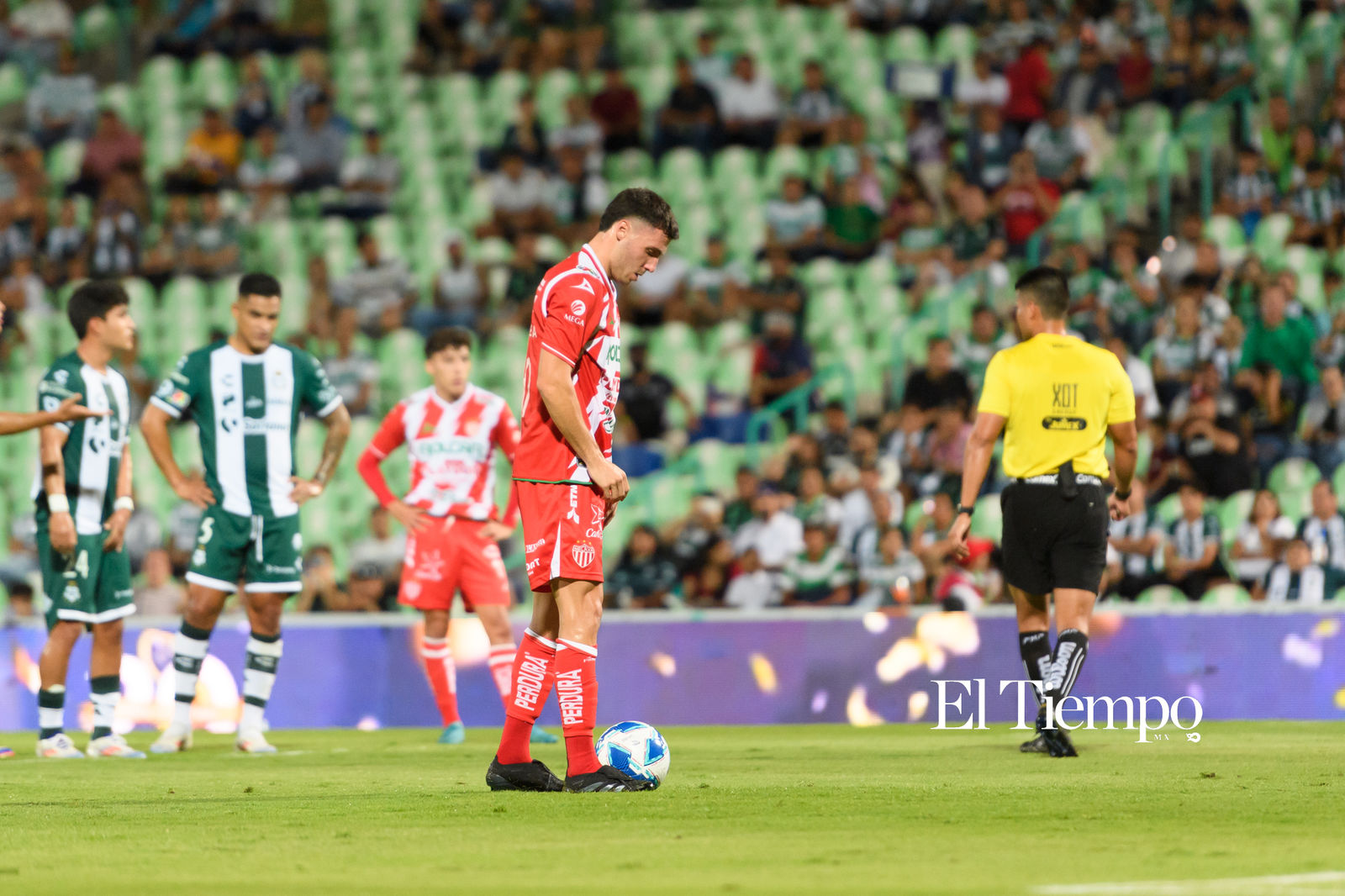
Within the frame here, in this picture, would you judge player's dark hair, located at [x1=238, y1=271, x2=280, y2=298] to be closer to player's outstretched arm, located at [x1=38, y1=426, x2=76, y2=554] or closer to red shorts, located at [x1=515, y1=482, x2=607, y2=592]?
player's outstretched arm, located at [x1=38, y1=426, x2=76, y2=554]

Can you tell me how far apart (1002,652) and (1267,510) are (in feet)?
7.79

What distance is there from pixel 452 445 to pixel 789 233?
25.4 feet

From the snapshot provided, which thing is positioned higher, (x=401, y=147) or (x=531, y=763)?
(x=401, y=147)

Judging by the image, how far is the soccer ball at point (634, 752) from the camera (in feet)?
23.0

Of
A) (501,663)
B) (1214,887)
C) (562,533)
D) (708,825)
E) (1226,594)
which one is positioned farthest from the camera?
(1226,594)

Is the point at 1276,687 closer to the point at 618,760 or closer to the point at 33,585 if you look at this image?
the point at 618,760

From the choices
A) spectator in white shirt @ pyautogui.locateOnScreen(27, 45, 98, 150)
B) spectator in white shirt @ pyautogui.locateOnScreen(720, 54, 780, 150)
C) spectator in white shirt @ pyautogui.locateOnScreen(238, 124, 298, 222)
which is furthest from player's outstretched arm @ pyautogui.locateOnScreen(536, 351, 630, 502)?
spectator in white shirt @ pyautogui.locateOnScreen(27, 45, 98, 150)

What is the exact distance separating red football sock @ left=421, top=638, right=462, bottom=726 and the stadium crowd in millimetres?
3346

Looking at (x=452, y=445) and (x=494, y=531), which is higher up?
(x=452, y=445)

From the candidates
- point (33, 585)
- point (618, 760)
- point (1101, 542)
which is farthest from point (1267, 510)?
point (33, 585)

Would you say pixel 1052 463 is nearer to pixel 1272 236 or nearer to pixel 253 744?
pixel 253 744

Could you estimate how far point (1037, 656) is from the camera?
8.92 meters

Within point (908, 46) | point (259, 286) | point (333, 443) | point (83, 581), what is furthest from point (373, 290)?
point (83, 581)

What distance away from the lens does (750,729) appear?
12.2 meters
